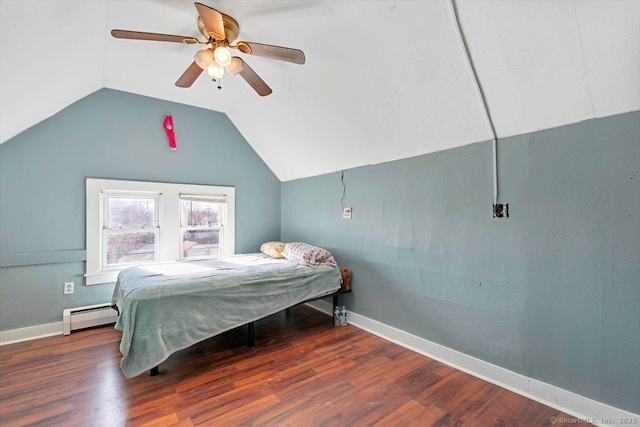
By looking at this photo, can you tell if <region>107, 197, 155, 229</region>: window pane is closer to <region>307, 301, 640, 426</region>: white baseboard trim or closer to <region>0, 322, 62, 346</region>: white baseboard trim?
<region>0, 322, 62, 346</region>: white baseboard trim

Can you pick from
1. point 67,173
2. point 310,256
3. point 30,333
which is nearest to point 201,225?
point 67,173

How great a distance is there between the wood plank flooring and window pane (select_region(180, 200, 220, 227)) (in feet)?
5.05

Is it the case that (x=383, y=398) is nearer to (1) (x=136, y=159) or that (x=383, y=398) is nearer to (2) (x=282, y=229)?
(2) (x=282, y=229)

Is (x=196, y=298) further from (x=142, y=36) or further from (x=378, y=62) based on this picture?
(x=378, y=62)

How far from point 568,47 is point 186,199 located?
378 cm

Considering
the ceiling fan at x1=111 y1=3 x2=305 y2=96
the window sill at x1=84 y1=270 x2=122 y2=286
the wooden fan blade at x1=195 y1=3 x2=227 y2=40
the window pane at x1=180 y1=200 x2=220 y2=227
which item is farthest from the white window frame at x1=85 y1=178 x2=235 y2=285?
the wooden fan blade at x1=195 y1=3 x2=227 y2=40

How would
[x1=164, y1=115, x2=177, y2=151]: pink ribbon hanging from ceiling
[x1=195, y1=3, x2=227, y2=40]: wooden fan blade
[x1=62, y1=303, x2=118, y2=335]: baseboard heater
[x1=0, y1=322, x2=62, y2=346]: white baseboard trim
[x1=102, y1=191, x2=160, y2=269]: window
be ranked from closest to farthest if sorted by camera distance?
[x1=195, y1=3, x2=227, y2=40]: wooden fan blade < [x1=0, y1=322, x2=62, y2=346]: white baseboard trim < [x1=62, y1=303, x2=118, y2=335]: baseboard heater < [x1=102, y1=191, x2=160, y2=269]: window < [x1=164, y1=115, x2=177, y2=151]: pink ribbon hanging from ceiling

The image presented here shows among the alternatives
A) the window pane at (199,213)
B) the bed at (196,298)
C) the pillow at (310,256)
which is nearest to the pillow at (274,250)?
the pillow at (310,256)

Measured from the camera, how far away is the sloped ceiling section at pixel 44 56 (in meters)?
1.51

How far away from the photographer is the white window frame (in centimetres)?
299

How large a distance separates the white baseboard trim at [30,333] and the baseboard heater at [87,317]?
0.10 m

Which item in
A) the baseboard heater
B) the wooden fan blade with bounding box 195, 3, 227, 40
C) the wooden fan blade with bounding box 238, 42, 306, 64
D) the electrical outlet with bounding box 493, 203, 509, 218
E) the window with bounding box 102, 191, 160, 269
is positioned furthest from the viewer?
the window with bounding box 102, 191, 160, 269

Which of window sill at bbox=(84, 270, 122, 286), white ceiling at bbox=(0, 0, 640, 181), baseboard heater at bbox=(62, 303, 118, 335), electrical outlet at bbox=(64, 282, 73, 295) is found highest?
white ceiling at bbox=(0, 0, 640, 181)

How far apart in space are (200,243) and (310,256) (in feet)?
5.51
